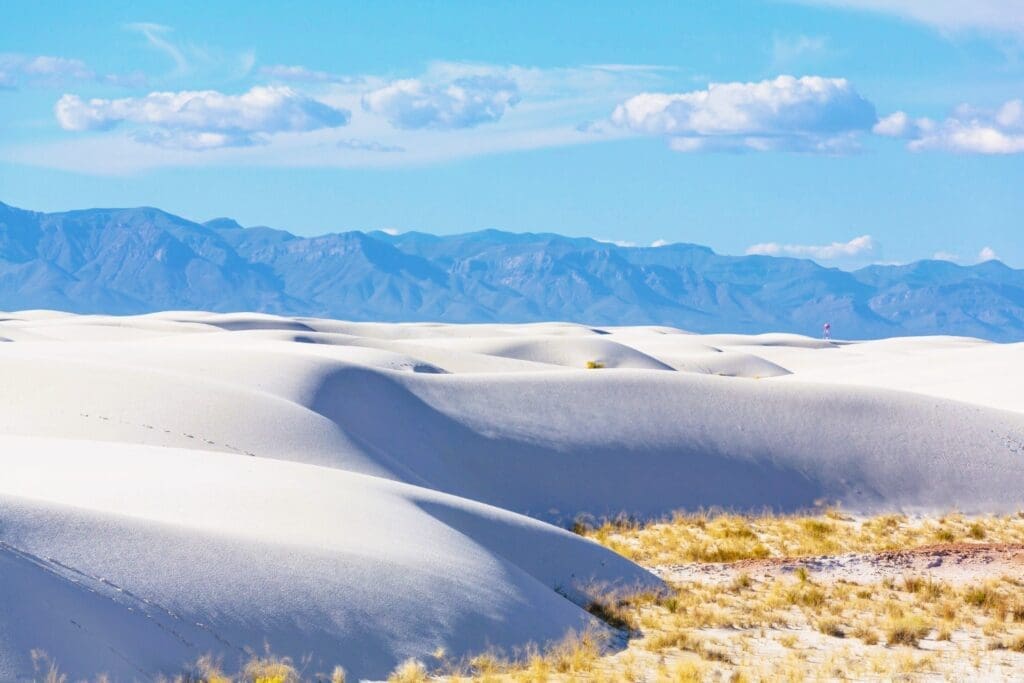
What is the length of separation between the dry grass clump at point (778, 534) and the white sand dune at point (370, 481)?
1.09 metres

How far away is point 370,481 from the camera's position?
1747 centimetres

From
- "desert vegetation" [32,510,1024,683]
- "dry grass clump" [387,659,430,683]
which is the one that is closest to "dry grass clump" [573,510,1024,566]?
"desert vegetation" [32,510,1024,683]

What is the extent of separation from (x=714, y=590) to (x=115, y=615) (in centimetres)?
876

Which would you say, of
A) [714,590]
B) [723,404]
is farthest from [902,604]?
[723,404]

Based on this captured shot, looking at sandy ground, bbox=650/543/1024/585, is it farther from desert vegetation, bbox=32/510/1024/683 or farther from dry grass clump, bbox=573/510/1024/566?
dry grass clump, bbox=573/510/1024/566

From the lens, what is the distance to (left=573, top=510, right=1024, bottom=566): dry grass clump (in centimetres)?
2112

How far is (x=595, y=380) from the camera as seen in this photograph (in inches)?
1238

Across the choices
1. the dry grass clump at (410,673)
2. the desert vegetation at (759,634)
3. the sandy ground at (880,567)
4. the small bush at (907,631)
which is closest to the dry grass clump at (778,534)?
the desert vegetation at (759,634)

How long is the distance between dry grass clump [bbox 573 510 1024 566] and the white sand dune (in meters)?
1.09

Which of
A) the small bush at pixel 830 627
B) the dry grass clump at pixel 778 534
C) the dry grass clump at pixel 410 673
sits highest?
the dry grass clump at pixel 410 673

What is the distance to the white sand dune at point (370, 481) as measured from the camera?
→ 1040 centimetres

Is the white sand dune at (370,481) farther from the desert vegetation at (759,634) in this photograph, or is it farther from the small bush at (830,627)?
the small bush at (830,627)

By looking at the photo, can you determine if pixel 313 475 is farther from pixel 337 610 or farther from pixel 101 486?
pixel 337 610

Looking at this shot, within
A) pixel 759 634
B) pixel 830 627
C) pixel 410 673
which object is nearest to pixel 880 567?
pixel 830 627
